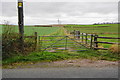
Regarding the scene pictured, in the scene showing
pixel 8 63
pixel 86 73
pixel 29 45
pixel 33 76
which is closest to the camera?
pixel 33 76

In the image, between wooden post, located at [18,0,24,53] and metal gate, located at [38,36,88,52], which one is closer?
wooden post, located at [18,0,24,53]

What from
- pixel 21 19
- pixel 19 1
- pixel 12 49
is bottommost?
pixel 12 49

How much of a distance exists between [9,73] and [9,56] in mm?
2195

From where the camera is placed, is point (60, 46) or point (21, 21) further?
point (60, 46)

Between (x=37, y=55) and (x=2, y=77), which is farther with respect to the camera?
(x=37, y=55)

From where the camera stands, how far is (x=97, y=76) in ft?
15.8

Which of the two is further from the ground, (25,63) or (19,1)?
(19,1)

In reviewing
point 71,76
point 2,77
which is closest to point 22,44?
point 2,77

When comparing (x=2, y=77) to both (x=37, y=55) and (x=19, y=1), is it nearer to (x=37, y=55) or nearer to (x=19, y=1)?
(x=37, y=55)

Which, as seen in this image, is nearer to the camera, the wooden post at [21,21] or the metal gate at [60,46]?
the wooden post at [21,21]

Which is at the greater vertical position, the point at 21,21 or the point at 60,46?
the point at 21,21

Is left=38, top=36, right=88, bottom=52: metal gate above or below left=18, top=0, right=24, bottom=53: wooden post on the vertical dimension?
below

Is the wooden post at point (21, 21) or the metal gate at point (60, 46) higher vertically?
the wooden post at point (21, 21)

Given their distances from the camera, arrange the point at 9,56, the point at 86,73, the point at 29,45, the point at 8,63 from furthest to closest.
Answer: the point at 29,45, the point at 9,56, the point at 8,63, the point at 86,73
